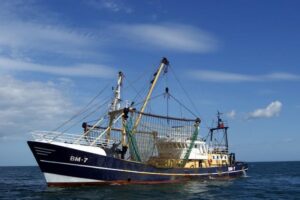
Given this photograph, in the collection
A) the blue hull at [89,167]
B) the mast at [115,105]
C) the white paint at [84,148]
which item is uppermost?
the mast at [115,105]

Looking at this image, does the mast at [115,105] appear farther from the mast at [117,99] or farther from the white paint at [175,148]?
the white paint at [175,148]

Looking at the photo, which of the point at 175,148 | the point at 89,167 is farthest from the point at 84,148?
the point at 175,148

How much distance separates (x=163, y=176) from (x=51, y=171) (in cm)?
1387

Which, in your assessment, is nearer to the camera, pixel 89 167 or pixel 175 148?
pixel 89 167

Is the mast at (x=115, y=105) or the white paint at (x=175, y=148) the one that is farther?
the white paint at (x=175, y=148)

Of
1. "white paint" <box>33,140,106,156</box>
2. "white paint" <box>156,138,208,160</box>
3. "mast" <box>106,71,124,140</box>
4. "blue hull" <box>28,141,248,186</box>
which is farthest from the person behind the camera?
"white paint" <box>156,138,208,160</box>

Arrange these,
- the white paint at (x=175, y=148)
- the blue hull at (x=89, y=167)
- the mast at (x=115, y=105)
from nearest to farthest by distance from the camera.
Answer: the blue hull at (x=89, y=167)
the mast at (x=115, y=105)
the white paint at (x=175, y=148)

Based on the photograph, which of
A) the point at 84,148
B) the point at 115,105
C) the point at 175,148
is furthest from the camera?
the point at 175,148

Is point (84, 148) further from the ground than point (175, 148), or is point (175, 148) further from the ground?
point (175, 148)

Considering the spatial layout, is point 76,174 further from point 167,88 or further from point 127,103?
point 167,88

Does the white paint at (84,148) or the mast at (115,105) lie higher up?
the mast at (115,105)

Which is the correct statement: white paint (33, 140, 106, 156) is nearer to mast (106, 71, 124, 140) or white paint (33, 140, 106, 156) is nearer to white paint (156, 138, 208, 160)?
mast (106, 71, 124, 140)

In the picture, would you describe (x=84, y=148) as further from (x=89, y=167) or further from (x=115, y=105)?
(x=115, y=105)

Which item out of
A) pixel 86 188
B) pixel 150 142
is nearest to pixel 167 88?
pixel 150 142
